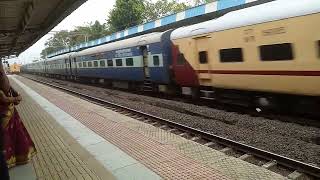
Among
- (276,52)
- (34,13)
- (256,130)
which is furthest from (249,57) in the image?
(34,13)

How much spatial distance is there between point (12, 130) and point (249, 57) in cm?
826

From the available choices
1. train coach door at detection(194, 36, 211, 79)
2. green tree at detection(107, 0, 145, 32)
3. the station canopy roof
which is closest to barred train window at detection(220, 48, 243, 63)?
train coach door at detection(194, 36, 211, 79)

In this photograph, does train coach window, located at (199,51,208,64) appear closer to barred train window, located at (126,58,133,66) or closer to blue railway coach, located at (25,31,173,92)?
blue railway coach, located at (25,31,173,92)

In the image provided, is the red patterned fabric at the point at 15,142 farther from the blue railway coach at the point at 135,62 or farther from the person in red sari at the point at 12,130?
the blue railway coach at the point at 135,62

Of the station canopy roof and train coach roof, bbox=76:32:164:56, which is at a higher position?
the station canopy roof

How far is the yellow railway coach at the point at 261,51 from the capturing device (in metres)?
10.6

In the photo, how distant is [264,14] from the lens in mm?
12000

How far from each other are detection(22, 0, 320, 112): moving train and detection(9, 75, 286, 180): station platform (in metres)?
3.33

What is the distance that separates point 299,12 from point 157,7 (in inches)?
3135

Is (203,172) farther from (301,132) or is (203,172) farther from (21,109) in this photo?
(21,109)

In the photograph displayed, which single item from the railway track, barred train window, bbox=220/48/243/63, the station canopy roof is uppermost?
the station canopy roof

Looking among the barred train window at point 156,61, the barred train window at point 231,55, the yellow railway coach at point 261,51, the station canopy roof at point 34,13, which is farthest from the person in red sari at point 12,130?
the barred train window at point 156,61

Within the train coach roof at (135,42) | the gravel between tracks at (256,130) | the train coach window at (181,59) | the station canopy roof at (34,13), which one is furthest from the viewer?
the train coach roof at (135,42)

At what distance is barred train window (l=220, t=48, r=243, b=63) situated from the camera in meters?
13.4
